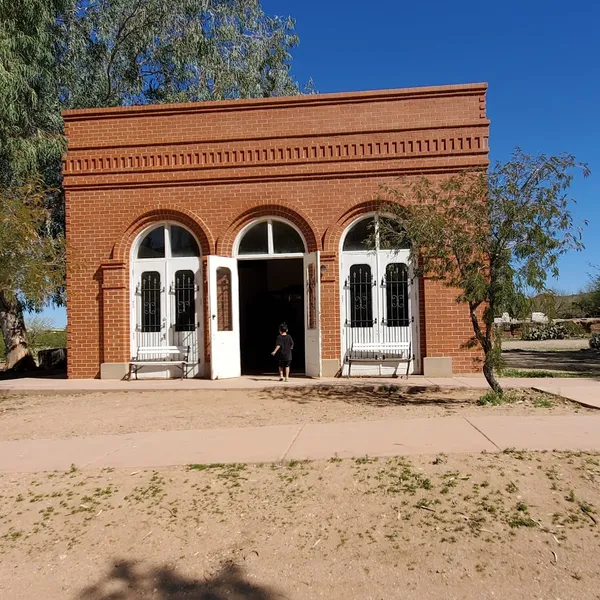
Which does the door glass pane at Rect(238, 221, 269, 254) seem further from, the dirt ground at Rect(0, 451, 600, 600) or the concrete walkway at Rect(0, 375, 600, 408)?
the dirt ground at Rect(0, 451, 600, 600)

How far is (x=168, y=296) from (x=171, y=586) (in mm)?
10002

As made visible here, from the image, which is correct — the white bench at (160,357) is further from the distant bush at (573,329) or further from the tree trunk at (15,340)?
the distant bush at (573,329)

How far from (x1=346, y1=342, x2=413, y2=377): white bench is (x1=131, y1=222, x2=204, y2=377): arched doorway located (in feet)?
11.4

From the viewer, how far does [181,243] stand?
13.6 metres

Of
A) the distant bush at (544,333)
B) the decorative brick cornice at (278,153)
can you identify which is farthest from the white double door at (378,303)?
the distant bush at (544,333)

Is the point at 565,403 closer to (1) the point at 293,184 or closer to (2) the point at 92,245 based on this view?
(1) the point at 293,184

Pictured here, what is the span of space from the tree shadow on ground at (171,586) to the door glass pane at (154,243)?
10264 millimetres

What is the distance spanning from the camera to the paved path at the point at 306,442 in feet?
20.1

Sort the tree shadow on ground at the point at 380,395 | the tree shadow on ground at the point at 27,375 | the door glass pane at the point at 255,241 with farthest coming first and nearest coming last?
the tree shadow on ground at the point at 27,375
the door glass pane at the point at 255,241
the tree shadow on ground at the point at 380,395

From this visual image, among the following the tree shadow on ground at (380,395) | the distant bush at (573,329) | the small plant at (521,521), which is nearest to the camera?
the small plant at (521,521)

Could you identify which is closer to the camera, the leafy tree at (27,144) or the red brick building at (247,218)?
the leafy tree at (27,144)

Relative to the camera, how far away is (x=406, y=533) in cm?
431

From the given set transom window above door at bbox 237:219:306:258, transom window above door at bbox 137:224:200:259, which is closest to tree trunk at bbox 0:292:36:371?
transom window above door at bbox 137:224:200:259

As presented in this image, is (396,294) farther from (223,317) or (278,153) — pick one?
(278,153)
